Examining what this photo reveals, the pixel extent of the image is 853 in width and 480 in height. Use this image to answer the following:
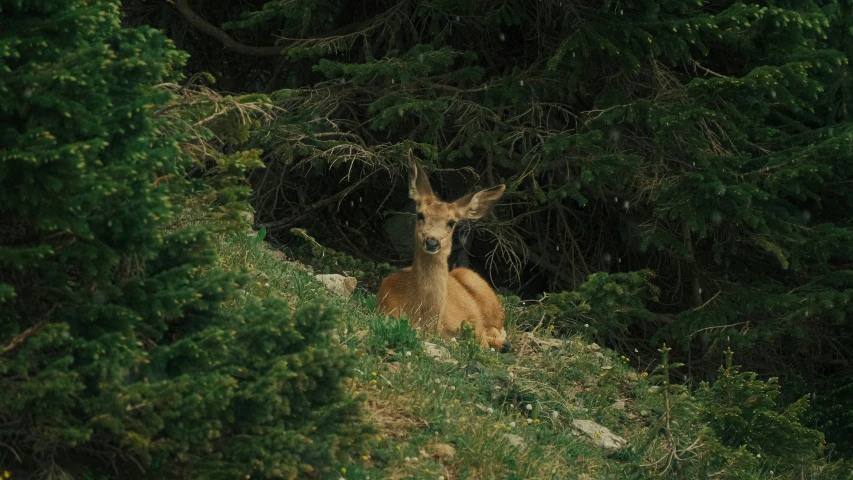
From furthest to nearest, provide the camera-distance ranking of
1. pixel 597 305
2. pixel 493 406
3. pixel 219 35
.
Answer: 1. pixel 219 35
2. pixel 597 305
3. pixel 493 406

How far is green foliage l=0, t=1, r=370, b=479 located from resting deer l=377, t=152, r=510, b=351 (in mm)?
4241

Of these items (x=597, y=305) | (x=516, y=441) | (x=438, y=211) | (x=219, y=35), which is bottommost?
(x=597, y=305)

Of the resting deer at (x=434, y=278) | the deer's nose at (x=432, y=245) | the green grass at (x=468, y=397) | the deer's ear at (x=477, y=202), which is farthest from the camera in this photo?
the deer's ear at (x=477, y=202)

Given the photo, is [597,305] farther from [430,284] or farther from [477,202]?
[430,284]

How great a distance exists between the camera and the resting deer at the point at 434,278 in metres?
9.71

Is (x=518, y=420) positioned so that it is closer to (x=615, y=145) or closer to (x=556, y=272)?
(x=615, y=145)

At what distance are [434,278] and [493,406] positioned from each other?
2.46 metres

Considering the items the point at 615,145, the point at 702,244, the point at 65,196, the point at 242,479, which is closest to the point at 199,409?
the point at 242,479

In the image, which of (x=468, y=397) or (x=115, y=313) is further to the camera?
(x=468, y=397)

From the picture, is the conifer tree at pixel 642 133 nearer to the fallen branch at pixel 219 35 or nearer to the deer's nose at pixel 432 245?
the fallen branch at pixel 219 35

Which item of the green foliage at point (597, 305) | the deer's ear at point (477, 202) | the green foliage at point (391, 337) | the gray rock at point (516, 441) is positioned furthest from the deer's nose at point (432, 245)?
the gray rock at point (516, 441)

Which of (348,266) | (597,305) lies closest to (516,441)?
(597,305)

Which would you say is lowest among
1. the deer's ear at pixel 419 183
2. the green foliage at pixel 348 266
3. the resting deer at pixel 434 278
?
the green foliage at pixel 348 266

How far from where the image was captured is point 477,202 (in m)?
10.1
